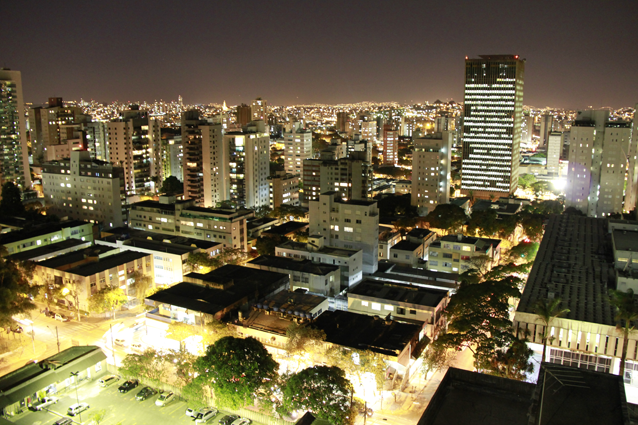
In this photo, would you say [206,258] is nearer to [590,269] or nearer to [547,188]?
[590,269]

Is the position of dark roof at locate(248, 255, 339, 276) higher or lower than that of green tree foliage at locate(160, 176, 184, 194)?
lower

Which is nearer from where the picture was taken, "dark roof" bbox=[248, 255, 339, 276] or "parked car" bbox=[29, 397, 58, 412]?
"parked car" bbox=[29, 397, 58, 412]

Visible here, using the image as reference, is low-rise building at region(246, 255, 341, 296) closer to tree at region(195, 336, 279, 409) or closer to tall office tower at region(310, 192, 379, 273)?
tall office tower at region(310, 192, 379, 273)

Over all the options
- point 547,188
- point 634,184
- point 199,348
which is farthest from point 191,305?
point 547,188

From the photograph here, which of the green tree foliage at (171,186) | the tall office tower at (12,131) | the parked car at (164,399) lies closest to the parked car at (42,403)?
the parked car at (164,399)

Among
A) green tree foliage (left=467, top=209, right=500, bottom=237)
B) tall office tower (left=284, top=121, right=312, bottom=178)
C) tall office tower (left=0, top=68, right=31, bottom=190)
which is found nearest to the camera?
green tree foliage (left=467, top=209, right=500, bottom=237)

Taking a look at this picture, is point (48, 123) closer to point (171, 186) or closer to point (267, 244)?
point (171, 186)

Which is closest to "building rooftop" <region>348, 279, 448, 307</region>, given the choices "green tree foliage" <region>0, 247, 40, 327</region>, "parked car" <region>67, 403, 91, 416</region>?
"parked car" <region>67, 403, 91, 416</region>

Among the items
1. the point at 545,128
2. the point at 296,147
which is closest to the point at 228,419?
the point at 296,147
